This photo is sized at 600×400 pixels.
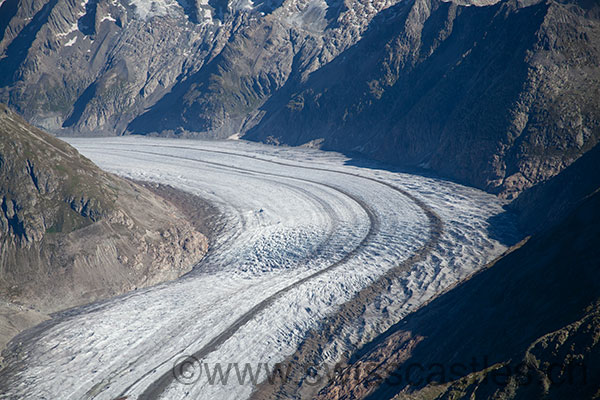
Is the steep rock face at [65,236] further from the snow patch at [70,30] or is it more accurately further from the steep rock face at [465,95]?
the snow patch at [70,30]

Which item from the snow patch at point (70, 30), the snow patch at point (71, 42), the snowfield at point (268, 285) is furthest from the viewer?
the snow patch at point (71, 42)

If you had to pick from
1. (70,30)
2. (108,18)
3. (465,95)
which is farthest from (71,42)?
(465,95)

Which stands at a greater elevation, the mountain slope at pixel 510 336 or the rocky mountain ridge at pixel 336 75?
the rocky mountain ridge at pixel 336 75

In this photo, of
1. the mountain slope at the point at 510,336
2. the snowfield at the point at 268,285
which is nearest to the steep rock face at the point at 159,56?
the snowfield at the point at 268,285

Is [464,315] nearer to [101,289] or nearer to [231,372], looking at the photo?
[231,372]

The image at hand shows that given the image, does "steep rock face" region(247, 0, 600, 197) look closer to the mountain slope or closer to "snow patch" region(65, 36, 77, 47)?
the mountain slope

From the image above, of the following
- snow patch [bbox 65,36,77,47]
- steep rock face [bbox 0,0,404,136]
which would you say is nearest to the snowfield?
steep rock face [bbox 0,0,404,136]
